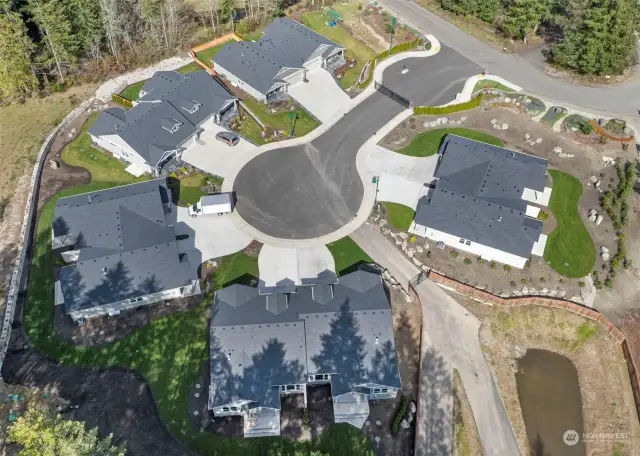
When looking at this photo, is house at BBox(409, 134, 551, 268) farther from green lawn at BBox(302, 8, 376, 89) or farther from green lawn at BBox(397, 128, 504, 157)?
green lawn at BBox(302, 8, 376, 89)

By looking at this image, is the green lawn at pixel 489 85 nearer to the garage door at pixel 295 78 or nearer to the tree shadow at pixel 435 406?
the garage door at pixel 295 78

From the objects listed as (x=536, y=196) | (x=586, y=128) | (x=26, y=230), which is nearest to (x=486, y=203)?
(x=536, y=196)

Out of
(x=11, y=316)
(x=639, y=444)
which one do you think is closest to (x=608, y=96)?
(x=639, y=444)

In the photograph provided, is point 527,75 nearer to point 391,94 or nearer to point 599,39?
point 599,39

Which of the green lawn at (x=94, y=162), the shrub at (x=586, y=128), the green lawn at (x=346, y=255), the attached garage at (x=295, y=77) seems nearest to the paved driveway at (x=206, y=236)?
the green lawn at (x=94, y=162)

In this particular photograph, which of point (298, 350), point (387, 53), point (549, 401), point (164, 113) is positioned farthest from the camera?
point (387, 53)
